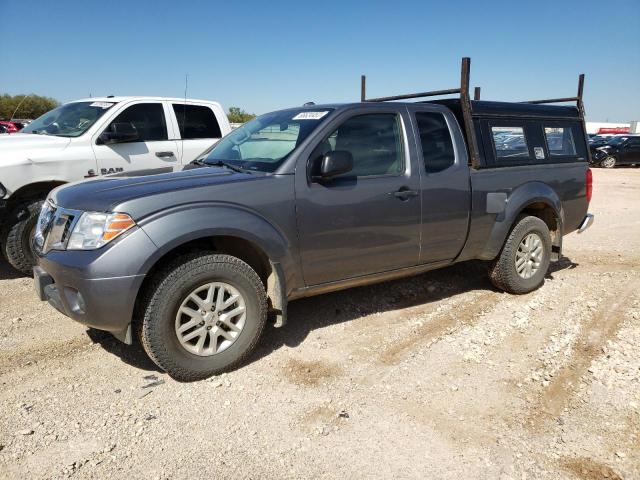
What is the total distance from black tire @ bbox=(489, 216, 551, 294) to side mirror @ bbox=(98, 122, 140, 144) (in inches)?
172

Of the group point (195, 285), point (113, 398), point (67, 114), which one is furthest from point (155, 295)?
point (67, 114)

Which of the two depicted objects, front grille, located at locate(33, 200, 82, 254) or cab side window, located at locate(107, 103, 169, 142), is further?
cab side window, located at locate(107, 103, 169, 142)

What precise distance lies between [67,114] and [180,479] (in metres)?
5.41

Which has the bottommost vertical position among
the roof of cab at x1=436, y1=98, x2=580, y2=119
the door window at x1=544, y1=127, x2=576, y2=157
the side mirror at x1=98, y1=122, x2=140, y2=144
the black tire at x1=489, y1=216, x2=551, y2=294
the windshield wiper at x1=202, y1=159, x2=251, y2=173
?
the black tire at x1=489, y1=216, x2=551, y2=294

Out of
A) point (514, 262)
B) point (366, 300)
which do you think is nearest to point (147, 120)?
point (366, 300)

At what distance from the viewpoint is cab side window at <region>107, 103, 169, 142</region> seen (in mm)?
6219

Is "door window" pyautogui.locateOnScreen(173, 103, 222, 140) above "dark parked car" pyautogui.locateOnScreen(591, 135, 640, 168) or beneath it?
above

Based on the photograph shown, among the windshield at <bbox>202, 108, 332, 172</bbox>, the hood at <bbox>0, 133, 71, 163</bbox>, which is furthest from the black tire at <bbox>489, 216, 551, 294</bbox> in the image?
the hood at <bbox>0, 133, 71, 163</bbox>

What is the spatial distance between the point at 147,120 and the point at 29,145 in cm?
148

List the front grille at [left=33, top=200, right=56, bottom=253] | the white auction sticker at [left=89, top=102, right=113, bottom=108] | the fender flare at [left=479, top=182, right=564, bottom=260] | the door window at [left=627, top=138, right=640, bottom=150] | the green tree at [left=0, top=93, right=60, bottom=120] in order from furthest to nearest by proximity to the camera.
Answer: the green tree at [left=0, top=93, right=60, bottom=120]
the door window at [left=627, top=138, right=640, bottom=150]
the white auction sticker at [left=89, top=102, right=113, bottom=108]
the fender flare at [left=479, top=182, right=564, bottom=260]
the front grille at [left=33, top=200, right=56, bottom=253]

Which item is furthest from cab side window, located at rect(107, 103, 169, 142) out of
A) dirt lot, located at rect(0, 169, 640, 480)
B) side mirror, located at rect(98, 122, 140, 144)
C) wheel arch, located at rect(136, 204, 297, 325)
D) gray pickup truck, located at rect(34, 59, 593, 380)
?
wheel arch, located at rect(136, 204, 297, 325)

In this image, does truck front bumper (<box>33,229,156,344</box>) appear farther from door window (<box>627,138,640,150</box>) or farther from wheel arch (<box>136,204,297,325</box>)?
door window (<box>627,138,640,150</box>)

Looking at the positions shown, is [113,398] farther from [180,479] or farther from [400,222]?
[400,222]

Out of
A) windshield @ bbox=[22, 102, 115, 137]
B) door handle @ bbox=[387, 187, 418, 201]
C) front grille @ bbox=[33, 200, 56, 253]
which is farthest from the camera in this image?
windshield @ bbox=[22, 102, 115, 137]
